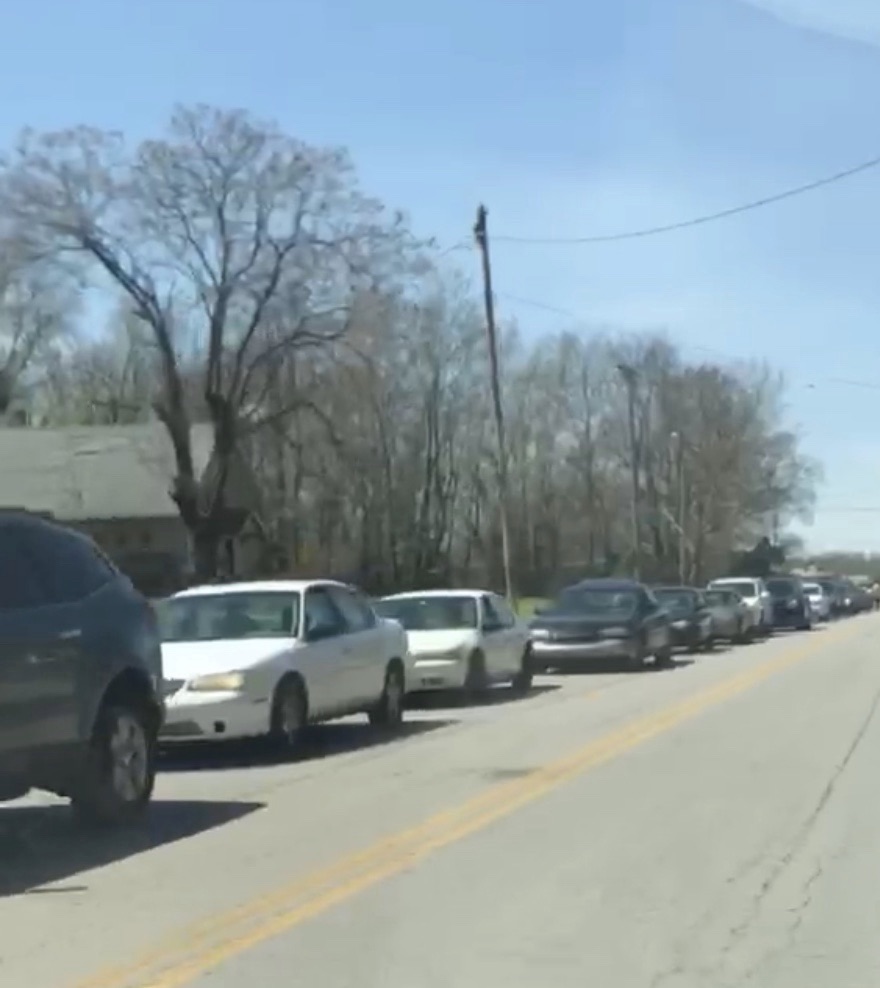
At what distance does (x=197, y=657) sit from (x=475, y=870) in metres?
6.43

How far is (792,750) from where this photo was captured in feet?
57.0

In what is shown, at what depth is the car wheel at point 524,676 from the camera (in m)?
25.9

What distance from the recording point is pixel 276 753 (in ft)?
57.4

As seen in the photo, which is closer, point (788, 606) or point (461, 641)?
point (461, 641)

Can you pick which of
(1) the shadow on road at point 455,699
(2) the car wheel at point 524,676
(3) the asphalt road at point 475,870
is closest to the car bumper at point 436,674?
(1) the shadow on road at point 455,699

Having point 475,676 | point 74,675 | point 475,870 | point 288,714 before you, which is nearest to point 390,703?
point 288,714

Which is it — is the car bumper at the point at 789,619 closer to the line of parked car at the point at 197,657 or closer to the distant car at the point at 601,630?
the distant car at the point at 601,630

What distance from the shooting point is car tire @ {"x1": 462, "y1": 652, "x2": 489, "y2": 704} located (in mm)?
23891

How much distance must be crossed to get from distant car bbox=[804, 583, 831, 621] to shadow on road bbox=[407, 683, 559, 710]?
36205mm

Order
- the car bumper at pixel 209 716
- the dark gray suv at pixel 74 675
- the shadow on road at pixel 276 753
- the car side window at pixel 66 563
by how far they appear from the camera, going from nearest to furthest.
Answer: the dark gray suv at pixel 74 675 → the car side window at pixel 66 563 → the car bumper at pixel 209 716 → the shadow on road at pixel 276 753

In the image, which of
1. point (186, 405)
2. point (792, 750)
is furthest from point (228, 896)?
point (186, 405)

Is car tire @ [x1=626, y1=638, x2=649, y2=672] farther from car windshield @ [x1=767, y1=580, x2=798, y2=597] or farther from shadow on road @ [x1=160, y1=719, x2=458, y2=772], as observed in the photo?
car windshield @ [x1=767, y1=580, x2=798, y2=597]

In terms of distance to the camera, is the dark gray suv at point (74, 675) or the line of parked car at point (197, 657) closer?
the dark gray suv at point (74, 675)

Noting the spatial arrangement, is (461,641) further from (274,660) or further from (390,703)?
(274,660)
